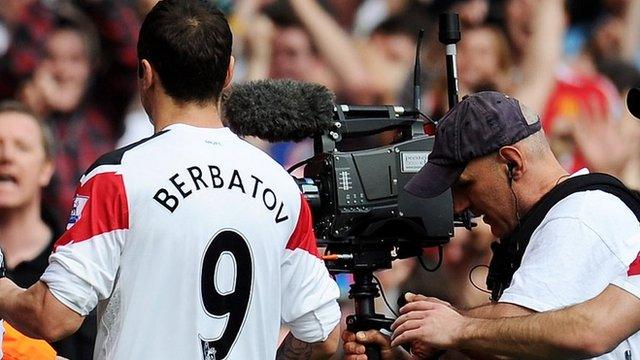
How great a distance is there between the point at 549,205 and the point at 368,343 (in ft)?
2.18

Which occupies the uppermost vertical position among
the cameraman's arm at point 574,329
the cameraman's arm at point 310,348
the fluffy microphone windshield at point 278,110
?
the fluffy microphone windshield at point 278,110

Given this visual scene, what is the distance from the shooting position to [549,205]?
285 cm

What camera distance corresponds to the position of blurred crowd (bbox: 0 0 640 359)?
5.10 meters

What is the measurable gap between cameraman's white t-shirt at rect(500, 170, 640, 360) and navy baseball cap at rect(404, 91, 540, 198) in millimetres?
239

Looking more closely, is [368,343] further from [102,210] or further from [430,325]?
[102,210]

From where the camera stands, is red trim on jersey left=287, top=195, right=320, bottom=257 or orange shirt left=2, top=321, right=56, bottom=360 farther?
orange shirt left=2, top=321, right=56, bottom=360

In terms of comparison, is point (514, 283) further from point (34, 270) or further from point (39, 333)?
point (34, 270)

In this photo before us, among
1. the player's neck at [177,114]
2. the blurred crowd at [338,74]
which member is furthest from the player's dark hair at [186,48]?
the blurred crowd at [338,74]

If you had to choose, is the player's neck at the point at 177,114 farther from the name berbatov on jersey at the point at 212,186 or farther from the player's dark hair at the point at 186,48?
the name berbatov on jersey at the point at 212,186

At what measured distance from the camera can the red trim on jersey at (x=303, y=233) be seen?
2873 millimetres

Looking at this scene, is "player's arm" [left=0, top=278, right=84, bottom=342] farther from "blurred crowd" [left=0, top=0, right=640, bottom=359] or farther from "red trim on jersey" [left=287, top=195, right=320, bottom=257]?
"blurred crowd" [left=0, top=0, right=640, bottom=359]

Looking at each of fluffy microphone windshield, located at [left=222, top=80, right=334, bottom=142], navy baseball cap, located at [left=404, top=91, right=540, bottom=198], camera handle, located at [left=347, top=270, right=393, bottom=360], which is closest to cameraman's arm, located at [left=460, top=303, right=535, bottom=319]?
navy baseball cap, located at [left=404, top=91, right=540, bottom=198]

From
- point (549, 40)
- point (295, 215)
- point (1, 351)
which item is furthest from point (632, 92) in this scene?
point (549, 40)

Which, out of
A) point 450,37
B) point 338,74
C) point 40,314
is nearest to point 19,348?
point 40,314
